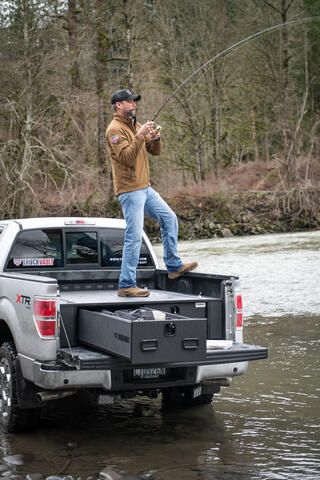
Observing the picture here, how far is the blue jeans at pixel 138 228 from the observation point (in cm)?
792

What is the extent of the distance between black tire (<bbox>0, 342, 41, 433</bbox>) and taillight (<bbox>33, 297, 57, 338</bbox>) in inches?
23.9

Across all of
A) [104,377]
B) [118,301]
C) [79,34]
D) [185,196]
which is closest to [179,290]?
[118,301]

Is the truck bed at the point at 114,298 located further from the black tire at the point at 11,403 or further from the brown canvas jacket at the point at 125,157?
the brown canvas jacket at the point at 125,157

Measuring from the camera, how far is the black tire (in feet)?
23.1

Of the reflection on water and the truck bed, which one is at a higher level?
the truck bed

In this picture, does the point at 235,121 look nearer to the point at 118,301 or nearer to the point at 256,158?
the point at 256,158

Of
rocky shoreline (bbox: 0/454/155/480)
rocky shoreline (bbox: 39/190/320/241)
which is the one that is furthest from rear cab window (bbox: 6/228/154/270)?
rocky shoreline (bbox: 39/190/320/241)

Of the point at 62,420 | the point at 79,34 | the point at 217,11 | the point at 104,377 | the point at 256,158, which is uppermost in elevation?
the point at 217,11

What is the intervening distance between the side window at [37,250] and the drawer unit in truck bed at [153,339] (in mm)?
1978

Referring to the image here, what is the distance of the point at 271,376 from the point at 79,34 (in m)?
29.3

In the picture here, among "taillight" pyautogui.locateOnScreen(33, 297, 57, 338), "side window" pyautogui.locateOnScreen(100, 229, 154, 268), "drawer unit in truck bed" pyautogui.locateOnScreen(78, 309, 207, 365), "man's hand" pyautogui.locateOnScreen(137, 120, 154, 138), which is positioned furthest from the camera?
"side window" pyautogui.locateOnScreen(100, 229, 154, 268)

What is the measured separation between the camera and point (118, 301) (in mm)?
7105

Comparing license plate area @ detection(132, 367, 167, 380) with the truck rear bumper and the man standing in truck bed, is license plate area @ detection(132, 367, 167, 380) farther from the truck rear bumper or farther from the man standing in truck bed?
the man standing in truck bed

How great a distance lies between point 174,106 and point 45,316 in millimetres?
38763
